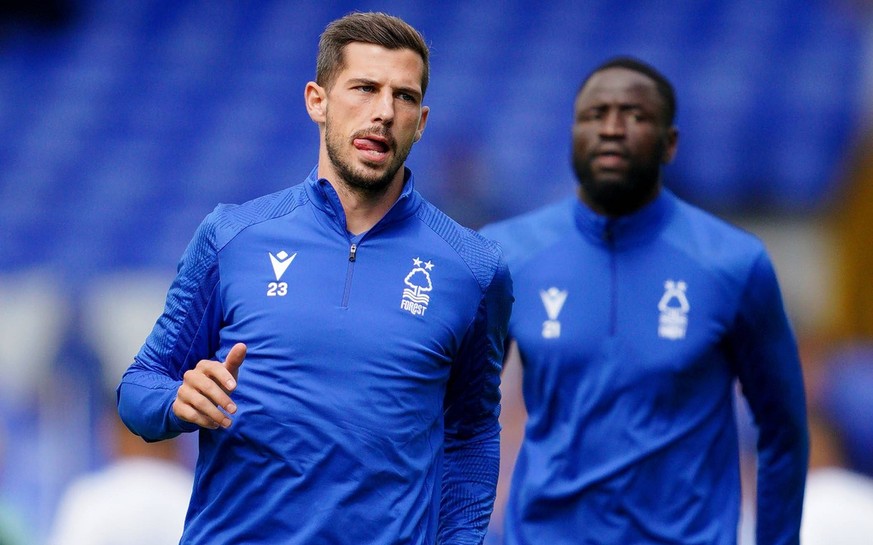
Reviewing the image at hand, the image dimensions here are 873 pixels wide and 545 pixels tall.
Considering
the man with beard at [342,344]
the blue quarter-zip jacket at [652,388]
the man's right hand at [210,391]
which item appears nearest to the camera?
the man's right hand at [210,391]

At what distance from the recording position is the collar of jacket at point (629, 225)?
4.45 meters

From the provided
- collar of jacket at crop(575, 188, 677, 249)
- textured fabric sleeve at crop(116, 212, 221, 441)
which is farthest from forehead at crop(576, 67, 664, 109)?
textured fabric sleeve at crop(116, 212, 221, 441)

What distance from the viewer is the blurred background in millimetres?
9656

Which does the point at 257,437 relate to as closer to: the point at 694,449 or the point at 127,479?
the point at 694,449

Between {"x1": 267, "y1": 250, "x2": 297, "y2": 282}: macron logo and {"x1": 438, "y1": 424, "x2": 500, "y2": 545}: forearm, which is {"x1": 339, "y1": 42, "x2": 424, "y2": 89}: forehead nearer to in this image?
{"x1": 267, "y1": 250, "x2": 297, "y2": 282}: macron logo

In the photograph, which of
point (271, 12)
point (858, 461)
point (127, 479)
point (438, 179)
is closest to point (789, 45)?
point (438, 179)

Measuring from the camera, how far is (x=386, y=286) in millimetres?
3084

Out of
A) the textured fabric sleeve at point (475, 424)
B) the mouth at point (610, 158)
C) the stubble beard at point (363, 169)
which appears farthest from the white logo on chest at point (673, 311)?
the stubble beard at point (363, 169)

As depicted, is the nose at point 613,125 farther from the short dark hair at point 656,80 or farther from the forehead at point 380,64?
Answer: the forehead at point 380,64

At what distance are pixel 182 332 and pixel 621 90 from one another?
192 cm

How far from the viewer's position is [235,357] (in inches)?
110

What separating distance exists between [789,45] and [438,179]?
3.39 meters

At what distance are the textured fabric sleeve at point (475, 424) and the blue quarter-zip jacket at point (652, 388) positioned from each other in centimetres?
92

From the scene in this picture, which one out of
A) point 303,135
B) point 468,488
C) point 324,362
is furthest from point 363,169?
point 303,135
